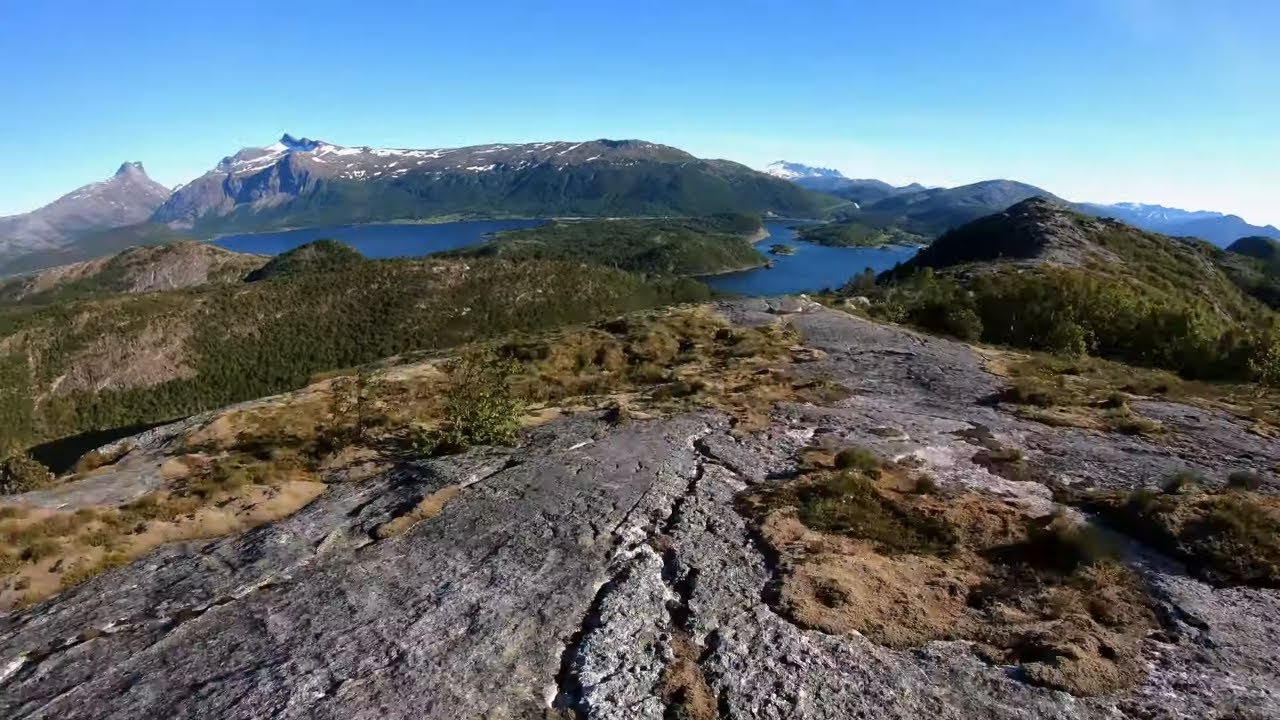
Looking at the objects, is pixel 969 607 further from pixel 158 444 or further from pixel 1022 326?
pixel 1022 326

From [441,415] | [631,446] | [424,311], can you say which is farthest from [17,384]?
[631,446]

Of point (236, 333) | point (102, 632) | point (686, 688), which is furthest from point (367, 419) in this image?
point (236, 333)

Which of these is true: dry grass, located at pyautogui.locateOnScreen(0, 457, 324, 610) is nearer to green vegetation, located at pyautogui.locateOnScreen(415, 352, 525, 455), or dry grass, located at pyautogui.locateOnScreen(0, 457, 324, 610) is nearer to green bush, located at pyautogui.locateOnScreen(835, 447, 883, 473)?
green vegetation, located at pyautogui.locateOnScreen(415, 352, 525, 455)

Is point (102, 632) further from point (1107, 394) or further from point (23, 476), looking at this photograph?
point (1107, 394)

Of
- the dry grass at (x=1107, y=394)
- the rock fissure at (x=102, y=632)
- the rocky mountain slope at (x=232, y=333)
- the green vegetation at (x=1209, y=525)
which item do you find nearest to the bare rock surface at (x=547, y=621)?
the rock fissure at (x=102, y=632)

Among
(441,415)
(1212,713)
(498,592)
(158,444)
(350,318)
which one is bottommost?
(350,318)

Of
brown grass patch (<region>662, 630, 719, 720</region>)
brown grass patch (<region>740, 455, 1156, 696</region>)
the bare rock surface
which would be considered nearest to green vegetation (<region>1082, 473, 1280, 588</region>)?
the bare rock surface
